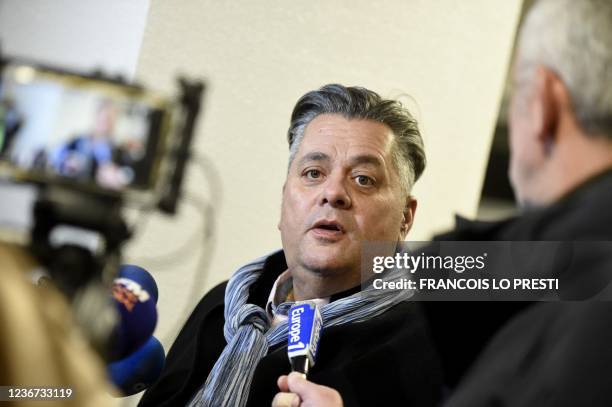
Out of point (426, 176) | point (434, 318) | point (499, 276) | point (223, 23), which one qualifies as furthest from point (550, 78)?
point (223, 23)

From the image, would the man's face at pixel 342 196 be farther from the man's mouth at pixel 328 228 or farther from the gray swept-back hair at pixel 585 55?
the gray swept-back hair at pixel 585 55

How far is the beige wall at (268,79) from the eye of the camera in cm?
200

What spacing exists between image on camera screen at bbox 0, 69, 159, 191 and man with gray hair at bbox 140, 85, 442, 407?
40 cm

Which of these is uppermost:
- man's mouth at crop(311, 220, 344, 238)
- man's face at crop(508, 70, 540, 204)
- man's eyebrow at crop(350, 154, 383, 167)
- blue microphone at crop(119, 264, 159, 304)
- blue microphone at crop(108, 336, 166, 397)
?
man's eyebrow at crop(350, 154, 383, 167)

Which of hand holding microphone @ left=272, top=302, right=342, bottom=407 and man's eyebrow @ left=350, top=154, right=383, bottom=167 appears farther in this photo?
man's eyebrow @ left=350, top=154, right=383, bottom=167

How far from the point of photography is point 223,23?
2018 millimetres

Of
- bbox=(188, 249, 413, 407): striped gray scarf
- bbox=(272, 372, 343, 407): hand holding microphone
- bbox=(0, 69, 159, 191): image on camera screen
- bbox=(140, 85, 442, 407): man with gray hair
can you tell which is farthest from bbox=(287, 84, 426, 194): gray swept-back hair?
bbox=(272, 372, 343, 407): hand holding microphone

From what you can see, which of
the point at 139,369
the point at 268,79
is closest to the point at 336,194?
the point at 268,79

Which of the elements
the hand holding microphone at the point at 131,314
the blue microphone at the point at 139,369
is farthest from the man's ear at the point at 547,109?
the blue microphone at the point at 139,369

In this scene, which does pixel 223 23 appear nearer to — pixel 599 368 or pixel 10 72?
pixel 10 72

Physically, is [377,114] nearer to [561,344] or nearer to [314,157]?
[314,157]

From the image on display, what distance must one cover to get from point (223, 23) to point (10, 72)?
24.9 inches

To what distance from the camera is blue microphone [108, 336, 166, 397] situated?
1806 millimetres

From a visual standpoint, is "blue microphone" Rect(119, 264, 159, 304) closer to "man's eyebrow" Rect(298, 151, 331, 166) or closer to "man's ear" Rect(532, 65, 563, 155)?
"man's eyebrow" Rect(298, 151, 331, 166)
